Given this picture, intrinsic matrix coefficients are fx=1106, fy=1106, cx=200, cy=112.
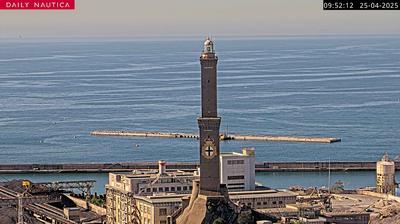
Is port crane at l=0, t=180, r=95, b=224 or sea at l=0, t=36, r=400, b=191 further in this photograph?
sea at l=0, t=36, r=400, b=191

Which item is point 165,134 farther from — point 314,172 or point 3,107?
point 3,107

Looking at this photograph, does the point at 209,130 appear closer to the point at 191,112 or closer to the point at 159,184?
the point at 159,184

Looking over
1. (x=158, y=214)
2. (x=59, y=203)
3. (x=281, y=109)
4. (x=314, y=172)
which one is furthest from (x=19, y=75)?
(x=158, y=214)

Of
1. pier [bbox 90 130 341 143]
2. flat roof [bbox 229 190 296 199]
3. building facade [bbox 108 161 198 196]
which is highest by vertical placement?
pier [bbox 90 130 341 143]

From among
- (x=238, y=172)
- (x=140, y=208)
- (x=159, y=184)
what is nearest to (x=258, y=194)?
(x=238, y=172)

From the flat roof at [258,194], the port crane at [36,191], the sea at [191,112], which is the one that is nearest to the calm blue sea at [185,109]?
the sea at [191,112]

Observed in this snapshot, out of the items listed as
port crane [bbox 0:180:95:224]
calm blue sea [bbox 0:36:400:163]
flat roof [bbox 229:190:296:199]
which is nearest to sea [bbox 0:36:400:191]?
calm blue sea [bbox 0:36:400:163]

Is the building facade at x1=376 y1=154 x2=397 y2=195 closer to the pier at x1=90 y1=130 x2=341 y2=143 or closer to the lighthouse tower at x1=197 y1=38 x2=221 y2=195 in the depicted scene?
the lighthouse tower at x1=197 y1=38 x2=221 y2=195
